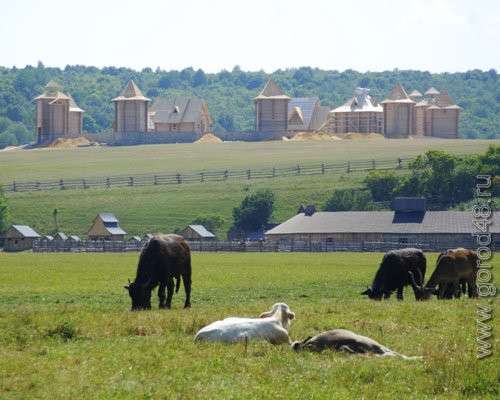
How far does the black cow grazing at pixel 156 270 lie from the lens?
25297 millimetres

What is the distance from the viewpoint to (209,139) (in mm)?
174000

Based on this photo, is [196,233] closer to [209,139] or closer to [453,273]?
[453,273]

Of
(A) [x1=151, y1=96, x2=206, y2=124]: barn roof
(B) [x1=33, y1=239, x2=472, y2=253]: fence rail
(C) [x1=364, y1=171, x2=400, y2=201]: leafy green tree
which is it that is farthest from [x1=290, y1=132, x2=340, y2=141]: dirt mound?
(B) [x1=33, y1=239, x2=472, y2=253]: fence rail

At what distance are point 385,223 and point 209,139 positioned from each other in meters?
88.9

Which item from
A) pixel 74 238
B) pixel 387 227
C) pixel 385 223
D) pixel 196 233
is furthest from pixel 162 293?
pixel 74 238

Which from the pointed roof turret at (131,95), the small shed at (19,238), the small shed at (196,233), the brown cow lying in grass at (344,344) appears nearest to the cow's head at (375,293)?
the brown cow lying in grass at (344,344)

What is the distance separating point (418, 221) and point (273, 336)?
68.4m

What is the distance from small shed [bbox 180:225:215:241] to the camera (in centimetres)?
9419

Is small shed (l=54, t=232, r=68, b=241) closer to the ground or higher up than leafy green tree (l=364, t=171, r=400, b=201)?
closer to the ground

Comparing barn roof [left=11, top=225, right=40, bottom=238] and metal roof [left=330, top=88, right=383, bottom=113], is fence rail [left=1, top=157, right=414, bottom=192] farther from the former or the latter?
metal roof [left=330, top=88, right=383, bottom=113]

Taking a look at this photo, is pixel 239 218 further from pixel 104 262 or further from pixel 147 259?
pixel 147 259

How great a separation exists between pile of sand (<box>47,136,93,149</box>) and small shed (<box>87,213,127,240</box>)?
74.6m

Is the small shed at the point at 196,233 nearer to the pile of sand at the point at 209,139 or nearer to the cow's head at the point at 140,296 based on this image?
the cow's head at the point at 140,296

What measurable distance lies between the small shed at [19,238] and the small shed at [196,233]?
33.6 ft
